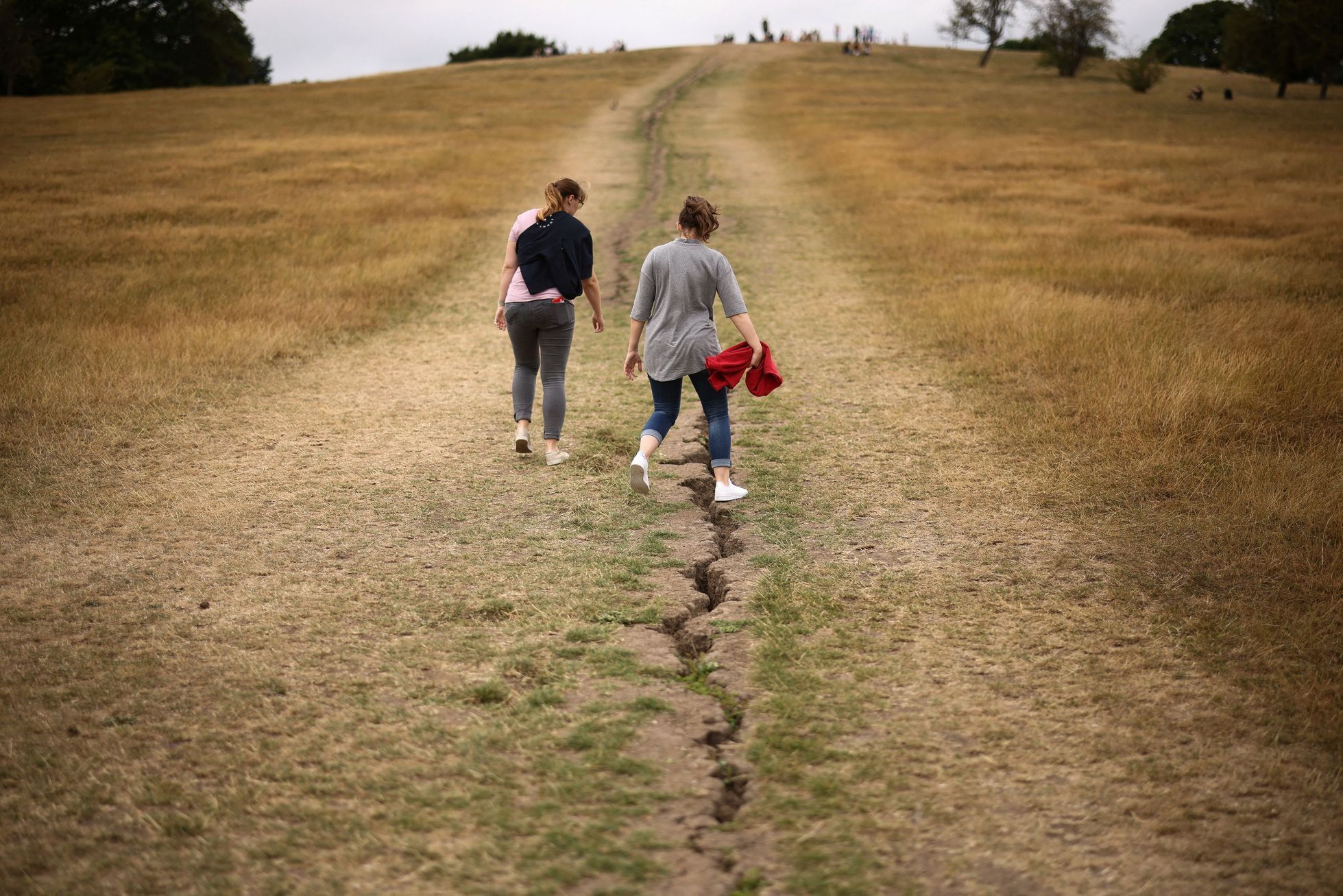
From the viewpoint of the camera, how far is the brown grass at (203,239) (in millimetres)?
8102

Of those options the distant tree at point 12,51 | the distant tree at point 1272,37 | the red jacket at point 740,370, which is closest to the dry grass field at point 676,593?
the red jacket at point 740,370

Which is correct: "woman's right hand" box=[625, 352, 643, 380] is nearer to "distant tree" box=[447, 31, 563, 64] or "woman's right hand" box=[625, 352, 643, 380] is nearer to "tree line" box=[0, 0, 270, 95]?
"tree line" box=[0, 0, 270, 95]

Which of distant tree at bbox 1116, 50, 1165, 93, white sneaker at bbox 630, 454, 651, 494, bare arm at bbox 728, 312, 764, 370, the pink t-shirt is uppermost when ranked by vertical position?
distant tree at bbox 1116, 50, 1165, 93

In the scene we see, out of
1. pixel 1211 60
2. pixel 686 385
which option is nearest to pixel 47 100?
pixel 686 385

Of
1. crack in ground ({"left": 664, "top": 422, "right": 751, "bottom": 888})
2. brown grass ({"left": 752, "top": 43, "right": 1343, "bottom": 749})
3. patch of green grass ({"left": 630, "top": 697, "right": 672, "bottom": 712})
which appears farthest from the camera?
brown grass ({"left": 752, "top": 43, "right": 1343, "bottom": 749})

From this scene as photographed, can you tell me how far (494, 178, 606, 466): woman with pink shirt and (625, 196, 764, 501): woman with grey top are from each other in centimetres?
Answer: 68

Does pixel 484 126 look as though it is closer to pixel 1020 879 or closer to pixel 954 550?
pixel 954 550

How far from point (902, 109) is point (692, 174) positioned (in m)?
17.9

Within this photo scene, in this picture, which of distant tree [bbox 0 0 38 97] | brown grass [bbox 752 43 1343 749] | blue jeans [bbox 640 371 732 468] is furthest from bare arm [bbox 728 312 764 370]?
distant tree [bbox 0 0 38 97]

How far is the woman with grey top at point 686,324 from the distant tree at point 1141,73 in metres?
→ 46.2

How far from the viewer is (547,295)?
6332 millimetres

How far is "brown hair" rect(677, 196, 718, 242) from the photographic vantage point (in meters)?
5.38

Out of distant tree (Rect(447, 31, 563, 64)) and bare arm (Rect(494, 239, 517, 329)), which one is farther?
distant tree (Rect(447, 31, 563, 64))

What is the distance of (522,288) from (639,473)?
1.56 m
